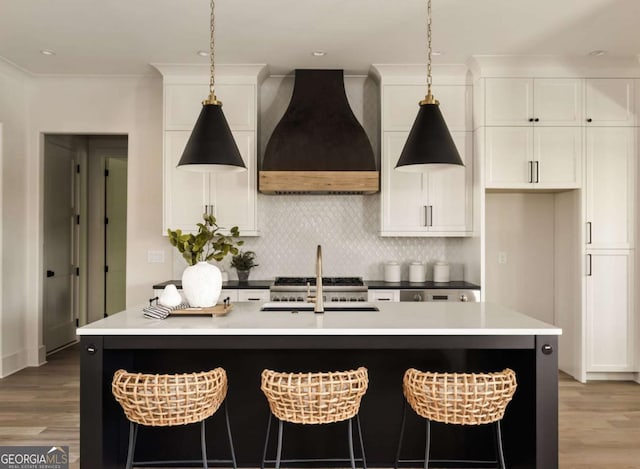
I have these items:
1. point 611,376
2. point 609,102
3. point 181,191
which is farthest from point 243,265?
point 609,102

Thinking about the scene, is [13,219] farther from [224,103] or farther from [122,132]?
[224,103]

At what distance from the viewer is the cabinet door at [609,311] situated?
180 inches

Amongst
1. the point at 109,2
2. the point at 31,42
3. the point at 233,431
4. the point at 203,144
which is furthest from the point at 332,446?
the point at 31,42

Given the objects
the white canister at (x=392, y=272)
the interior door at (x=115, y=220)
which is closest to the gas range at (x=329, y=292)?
the white canister at (x=392, y=272)

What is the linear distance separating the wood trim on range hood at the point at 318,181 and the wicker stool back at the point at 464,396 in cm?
250

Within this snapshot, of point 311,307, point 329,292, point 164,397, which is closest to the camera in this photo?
point 164,397

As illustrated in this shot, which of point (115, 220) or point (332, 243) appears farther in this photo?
point (115, 220)

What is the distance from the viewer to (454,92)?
473 centimetres

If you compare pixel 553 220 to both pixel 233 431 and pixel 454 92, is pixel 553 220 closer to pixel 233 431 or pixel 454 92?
pixel 454 92

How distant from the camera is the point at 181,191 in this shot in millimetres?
4719

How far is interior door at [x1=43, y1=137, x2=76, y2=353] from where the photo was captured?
5461mm

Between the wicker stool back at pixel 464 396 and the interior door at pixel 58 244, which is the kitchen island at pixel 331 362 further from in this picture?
the interior door at pixel 58 244

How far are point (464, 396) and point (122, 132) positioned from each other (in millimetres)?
4143

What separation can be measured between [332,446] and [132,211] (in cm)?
323
